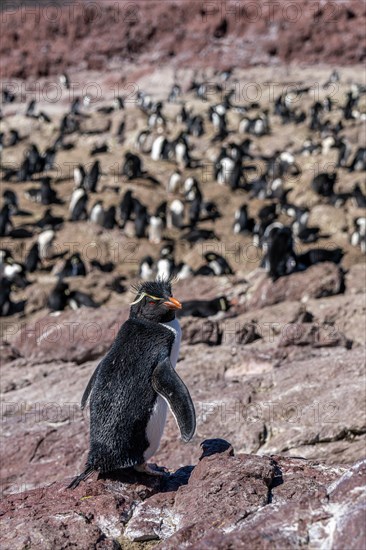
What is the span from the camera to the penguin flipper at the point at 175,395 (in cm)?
431

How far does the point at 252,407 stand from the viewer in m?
6.87

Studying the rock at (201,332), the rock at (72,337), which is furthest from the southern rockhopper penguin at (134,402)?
the rock at (72,337)

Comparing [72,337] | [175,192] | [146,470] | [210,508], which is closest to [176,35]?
[175,192]

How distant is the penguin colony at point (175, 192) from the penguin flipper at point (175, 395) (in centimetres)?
699

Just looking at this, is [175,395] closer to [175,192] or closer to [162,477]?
[162,477]

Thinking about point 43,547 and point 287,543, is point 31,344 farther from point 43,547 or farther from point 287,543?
point 287,543

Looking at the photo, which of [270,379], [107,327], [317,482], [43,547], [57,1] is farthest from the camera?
[57,1]

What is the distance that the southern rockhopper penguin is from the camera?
14.3 ft

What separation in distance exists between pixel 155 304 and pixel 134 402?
2.35 ft

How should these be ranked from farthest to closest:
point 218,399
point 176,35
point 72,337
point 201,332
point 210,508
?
1. point 176,35
2. point 72,337
3. point 201,332
4. point 218,399
5. point 210,508

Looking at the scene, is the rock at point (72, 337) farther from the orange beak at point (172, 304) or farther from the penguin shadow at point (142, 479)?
the penguin shadow at point (142, 479)

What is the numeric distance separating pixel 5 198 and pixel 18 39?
26356mm

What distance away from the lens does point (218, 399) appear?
7098 millimetres

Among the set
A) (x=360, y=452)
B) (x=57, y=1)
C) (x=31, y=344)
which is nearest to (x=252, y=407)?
(x=360, y=452)
